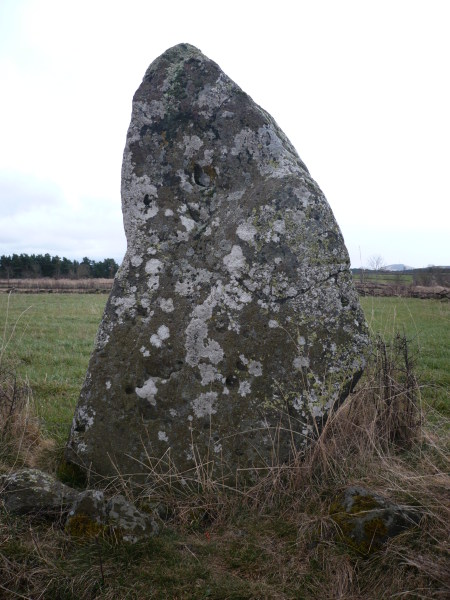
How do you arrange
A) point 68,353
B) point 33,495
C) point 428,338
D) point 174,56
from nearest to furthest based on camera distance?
point 33,495 < point 174,56 < point 68,353 < point 428,338

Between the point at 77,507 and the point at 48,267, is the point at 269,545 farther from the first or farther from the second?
the point at 48,267

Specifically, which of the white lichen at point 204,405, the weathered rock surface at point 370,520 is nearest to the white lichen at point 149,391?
the white lichen at point 204,405

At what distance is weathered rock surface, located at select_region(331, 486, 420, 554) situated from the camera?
281cm

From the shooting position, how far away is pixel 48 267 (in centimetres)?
6081

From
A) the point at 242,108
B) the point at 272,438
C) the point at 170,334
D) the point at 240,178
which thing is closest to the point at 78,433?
the point at 170,334

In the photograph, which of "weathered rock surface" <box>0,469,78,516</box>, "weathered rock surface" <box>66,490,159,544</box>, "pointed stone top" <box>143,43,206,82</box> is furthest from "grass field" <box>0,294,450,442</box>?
"pointed stone top" <box>143,43,206,82</box>

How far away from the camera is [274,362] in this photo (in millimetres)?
3838

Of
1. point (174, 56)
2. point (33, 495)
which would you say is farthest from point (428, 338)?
point (33, 495)

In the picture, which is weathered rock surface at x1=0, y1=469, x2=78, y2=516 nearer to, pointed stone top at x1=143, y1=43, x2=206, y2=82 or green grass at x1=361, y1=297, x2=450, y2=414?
green grass at x1=361, y1=297, x2=450, y2=414

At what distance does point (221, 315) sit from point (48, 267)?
60902 millimetres

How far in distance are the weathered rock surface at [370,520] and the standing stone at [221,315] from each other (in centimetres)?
77

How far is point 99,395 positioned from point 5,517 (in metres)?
1.12

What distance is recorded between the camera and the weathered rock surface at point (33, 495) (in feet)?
10.3

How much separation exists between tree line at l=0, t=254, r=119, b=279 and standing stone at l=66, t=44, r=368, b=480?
54.9 metres
